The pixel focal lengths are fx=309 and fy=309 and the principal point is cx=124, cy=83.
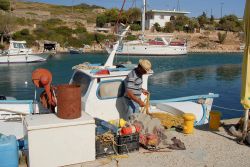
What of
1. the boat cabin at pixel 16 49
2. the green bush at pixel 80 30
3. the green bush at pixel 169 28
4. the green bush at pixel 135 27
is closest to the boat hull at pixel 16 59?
the boat cabin at pixel 16 49

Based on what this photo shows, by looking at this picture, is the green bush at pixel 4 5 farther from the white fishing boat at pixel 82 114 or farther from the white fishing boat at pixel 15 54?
the white fishing boat at pixel 82 114

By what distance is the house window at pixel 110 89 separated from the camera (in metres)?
7.95

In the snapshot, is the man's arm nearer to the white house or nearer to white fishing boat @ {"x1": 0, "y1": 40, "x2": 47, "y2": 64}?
white fishing boat @ {"x1": 0, "y1": 40, "x2": 47, "y2": 64}

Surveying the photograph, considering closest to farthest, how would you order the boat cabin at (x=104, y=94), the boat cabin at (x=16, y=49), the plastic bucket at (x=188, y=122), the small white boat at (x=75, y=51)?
the plastic bucket at (x=188, y=122) → the boat cabin at (x=104, y=94) → the boat cabin at (x=16, y=49) → the small white boat at (x=75, y=51)

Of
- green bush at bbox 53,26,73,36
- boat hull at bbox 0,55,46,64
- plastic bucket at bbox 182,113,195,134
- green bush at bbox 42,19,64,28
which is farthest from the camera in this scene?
green bush at bbox 42,19,64,28

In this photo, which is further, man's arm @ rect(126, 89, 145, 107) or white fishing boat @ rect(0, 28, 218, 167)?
man's arm @ rect(126, 89, 145, 107)

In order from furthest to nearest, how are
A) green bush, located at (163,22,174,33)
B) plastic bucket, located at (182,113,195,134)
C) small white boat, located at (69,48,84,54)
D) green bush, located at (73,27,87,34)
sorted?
green bush, located at (163,22,174,33) < green bush, located at (73,27,87,34) < small white boat, located at (69,48,84,54) < plastic bucket, located at (182,113,195,134)

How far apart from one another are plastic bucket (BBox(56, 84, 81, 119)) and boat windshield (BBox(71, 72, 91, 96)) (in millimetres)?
2327

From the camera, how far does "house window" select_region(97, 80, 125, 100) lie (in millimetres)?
7945

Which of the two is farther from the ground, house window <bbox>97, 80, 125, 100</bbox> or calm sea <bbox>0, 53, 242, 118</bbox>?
house window <bbox>97, 80, 125, 100</bbox>

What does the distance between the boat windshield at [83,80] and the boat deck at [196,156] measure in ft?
8.48

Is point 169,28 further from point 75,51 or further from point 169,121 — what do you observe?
point 169,121

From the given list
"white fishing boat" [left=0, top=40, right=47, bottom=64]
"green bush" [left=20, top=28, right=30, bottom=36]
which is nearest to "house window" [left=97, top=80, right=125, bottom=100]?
"white fishing boat" [left=0, top=40, right=47, bottom=64]

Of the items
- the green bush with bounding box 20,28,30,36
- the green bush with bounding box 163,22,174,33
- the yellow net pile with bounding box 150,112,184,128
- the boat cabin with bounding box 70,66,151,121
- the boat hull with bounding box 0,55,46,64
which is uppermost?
the green bush with bounding box 163,22,174,33
